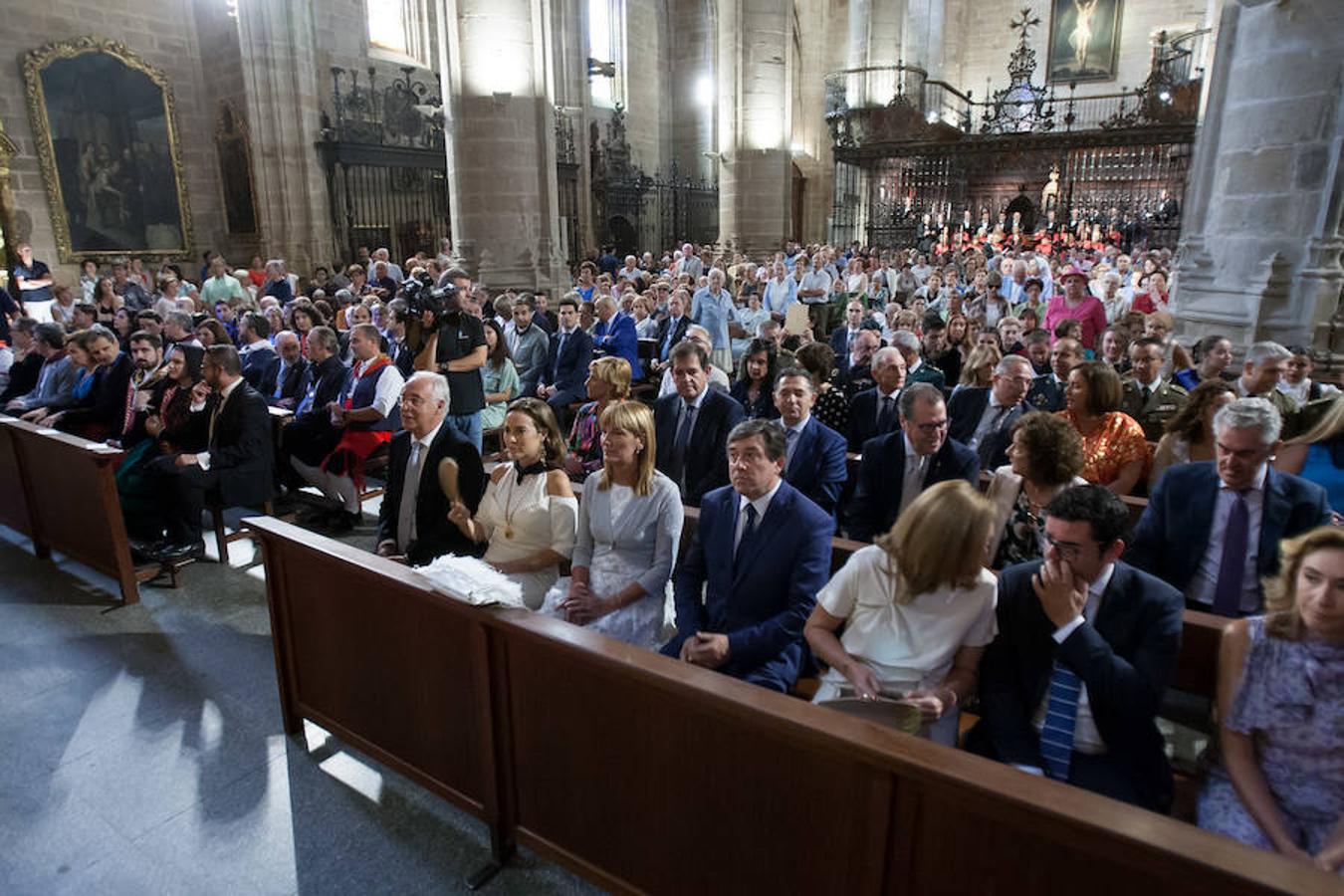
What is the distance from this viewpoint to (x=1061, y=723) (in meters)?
2.30

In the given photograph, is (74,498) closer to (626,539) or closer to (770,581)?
(626,539)

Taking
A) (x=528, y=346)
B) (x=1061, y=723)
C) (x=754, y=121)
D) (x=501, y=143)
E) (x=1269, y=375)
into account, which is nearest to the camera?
(x=1061, y=723)

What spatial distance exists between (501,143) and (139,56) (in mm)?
8083

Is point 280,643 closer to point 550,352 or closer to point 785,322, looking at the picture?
point 550,352

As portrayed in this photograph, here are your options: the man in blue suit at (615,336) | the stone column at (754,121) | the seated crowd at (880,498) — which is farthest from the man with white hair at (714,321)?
the stone column at (754,121)

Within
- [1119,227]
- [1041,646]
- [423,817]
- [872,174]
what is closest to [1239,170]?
[1041,646]

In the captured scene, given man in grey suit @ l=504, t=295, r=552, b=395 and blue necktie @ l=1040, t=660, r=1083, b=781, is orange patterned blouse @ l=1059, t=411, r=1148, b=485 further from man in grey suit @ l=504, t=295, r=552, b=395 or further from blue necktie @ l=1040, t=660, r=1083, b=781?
man in grey suit @ l=504, t=295, r=552, b=395

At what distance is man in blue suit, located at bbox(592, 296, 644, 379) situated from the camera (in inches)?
321

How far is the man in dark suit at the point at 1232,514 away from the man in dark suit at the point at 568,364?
523 cm

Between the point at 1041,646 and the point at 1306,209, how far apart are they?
6683mm

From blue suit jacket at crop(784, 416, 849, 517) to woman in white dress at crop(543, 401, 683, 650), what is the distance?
962mm

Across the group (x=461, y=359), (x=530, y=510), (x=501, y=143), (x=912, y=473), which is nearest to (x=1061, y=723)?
(x=912, y=473)

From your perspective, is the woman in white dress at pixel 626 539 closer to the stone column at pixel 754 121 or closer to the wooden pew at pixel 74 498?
the wooden pew at pixel 74 498

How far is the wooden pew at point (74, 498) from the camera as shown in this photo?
15.1 feet
